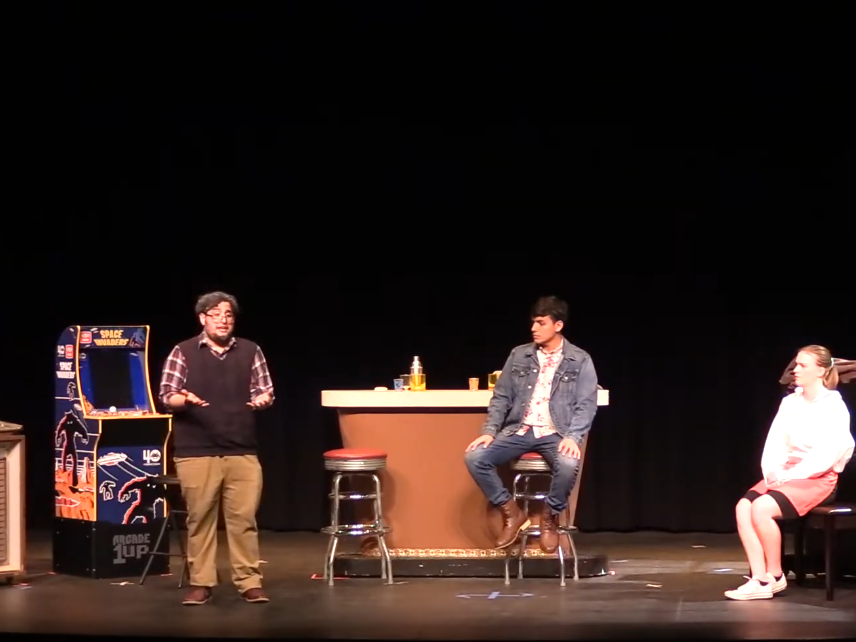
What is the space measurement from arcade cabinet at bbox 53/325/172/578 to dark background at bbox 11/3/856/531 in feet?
5.70

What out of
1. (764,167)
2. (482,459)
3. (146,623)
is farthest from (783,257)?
(146,623)

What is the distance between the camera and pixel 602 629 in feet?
16.7

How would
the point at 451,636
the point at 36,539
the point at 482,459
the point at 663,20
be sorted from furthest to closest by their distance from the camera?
the point at 36,539 < the point at 663,20 < the point at 482,459 < the point at 451,636

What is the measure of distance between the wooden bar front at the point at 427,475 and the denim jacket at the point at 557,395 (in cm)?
32

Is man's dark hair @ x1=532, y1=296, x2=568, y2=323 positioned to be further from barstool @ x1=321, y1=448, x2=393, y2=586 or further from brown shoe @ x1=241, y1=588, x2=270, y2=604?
brown shoe @ x1=241, y1=588, x2=270, y2=604

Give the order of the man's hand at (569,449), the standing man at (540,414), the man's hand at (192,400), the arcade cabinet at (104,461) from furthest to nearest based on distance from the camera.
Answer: the arcade cabinet at (104,461) → the standing man at (540,414) → the man's hand at (569,449) → the man's hand at (192,400)

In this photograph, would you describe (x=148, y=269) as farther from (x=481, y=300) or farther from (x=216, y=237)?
(x=481, y=300)

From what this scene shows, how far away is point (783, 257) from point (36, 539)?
4778mm

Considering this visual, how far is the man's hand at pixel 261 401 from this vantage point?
19.0 feet

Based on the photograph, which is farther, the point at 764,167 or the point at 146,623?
the point at 764,167

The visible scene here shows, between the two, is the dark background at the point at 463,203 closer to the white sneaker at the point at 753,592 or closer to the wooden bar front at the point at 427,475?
the wooden bar front at the point at 427,475

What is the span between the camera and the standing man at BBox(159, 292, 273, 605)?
5699mm

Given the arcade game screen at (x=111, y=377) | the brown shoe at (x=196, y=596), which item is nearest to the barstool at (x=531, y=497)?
the brown shoe at (x=196, y=596)

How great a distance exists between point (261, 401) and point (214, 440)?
274 mm
